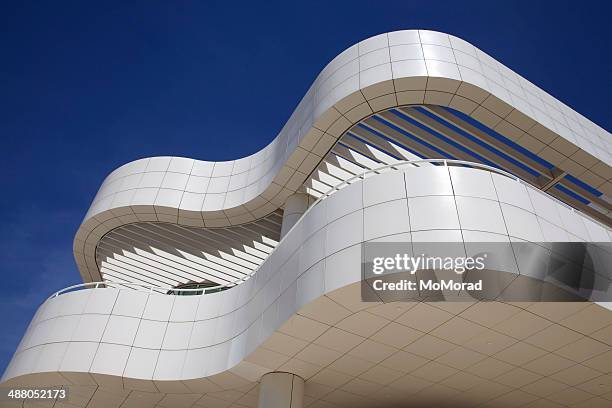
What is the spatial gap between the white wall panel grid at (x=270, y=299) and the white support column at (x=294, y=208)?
4743mm

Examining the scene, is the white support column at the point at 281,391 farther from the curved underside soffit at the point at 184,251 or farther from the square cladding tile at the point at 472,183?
the curved underside soffit at the point at 184,251

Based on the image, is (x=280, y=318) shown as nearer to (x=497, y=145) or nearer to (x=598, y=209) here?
(x=497, y=145)

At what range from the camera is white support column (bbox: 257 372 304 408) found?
1303 cm

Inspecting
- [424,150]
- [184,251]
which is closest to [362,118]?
[424,150]

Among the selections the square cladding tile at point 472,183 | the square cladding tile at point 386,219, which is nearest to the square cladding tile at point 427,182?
the square cladding tile at point 472,183

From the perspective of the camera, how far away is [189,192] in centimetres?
2336

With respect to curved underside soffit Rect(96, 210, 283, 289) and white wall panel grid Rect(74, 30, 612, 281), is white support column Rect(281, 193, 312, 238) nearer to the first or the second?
white wall panel grid Rect(74, 30, 612, 281)

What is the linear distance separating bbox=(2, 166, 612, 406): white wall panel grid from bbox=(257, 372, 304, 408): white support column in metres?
0.45

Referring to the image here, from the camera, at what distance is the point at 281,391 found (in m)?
13.2

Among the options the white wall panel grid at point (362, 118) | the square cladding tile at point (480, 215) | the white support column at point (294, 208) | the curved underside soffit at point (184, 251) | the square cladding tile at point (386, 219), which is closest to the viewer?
the square cladding tile at point (480, 215)

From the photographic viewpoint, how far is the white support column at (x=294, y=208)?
65.1 ft

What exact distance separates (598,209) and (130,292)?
20.4m

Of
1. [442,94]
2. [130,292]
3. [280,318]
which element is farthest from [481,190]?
[130,292]

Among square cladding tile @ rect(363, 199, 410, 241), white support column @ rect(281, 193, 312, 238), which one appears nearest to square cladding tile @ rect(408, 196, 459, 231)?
square cladding tile @ rect(363, 199, 410, 241)
